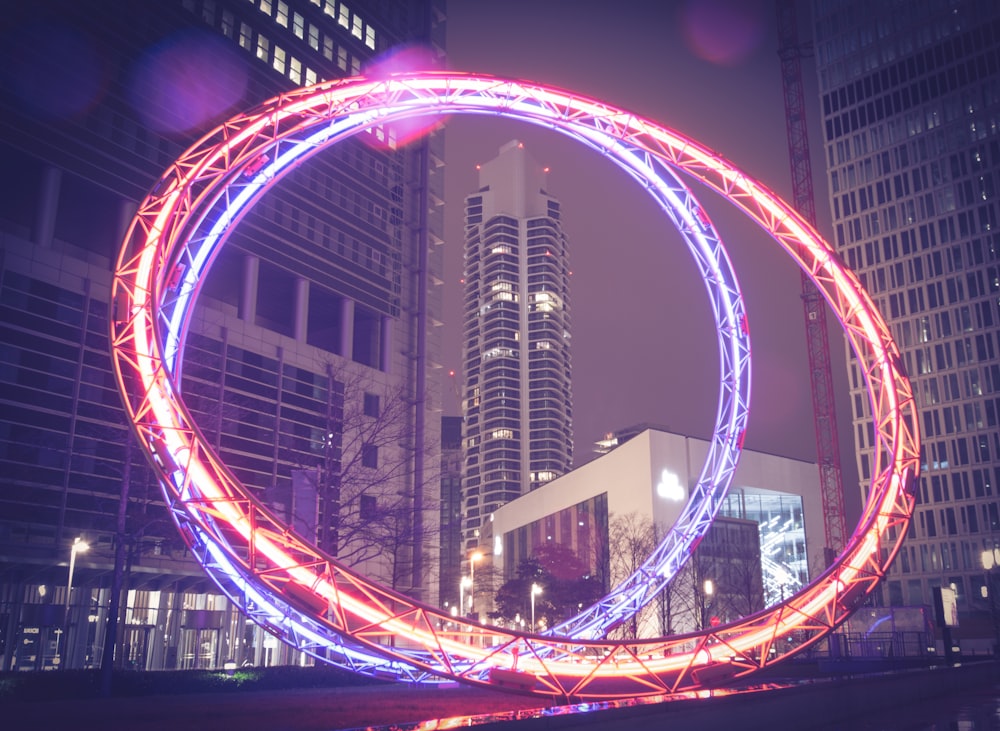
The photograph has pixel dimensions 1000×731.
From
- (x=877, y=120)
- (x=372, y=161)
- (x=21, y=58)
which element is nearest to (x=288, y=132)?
(x=21, y=58)

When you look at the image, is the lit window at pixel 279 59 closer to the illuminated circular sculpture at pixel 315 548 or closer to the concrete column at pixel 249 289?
the concrete column at pixel 249 289

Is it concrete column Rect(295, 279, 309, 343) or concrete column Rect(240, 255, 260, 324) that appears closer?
concrete column Rect(240, 255, 260, 324)

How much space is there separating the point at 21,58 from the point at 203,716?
50728 mm

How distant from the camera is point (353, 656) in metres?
17.2

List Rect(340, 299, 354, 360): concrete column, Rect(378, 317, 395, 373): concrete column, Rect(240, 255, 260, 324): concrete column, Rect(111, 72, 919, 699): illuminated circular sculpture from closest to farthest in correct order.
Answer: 1. Rect(111, 72, 919, 699): illuminated circular sculpture
2. Rect(240, 255, 260, 324): concrete column
3. Rect(340, 299, 354, 360): concrete column
4. Rect(378, 317, 395, 373): concrete column

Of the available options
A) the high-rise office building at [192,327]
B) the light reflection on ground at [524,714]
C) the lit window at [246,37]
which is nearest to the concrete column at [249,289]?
the high-rise office building at [192,327]

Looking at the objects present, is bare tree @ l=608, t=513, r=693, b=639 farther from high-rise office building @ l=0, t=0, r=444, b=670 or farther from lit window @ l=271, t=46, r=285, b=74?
lit window @ l=271, t=46, r=285, b=74

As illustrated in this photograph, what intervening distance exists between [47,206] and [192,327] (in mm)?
11887

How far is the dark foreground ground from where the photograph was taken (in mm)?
14070

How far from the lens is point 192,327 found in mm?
60500

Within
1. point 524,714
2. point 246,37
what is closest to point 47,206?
point 246,37

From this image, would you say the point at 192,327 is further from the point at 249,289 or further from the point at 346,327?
the point at 346,327

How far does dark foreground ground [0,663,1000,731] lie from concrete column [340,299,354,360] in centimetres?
5117

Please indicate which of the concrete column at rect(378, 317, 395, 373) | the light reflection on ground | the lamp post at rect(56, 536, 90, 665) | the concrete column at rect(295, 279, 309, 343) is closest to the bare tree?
the concrete column at rect(378, 317, 395, 373)
